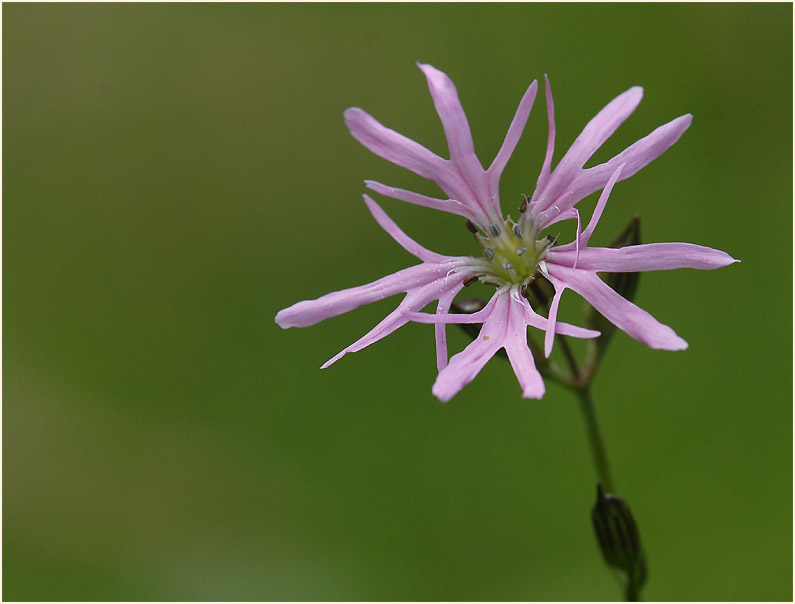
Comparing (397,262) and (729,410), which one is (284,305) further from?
(729,410)

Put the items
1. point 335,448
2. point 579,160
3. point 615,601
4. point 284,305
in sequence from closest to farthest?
point 579,160, point 615,601, point 335,448, point 284,305

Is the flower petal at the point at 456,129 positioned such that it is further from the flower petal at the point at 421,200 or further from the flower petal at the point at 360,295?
the flower petal at the point at 360,295

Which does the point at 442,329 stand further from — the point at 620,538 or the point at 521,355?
the point at 620,538

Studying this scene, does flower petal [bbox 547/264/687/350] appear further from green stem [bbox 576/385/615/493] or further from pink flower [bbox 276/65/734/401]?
green stem [bbox 576/385/615/493]

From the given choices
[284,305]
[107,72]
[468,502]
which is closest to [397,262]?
[284,305]

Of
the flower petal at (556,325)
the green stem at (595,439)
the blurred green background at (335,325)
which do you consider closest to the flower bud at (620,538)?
the green stem at (595,439)
